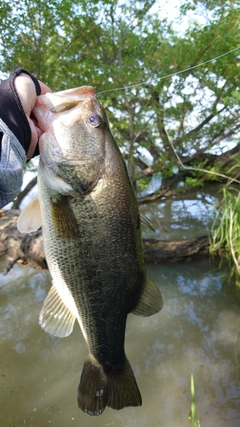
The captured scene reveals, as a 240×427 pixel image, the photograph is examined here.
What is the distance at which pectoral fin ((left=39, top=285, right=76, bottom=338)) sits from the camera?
160 cm

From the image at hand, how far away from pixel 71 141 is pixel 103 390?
1.31 m

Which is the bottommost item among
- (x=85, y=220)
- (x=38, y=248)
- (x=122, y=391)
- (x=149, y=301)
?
(x=122, y=391)

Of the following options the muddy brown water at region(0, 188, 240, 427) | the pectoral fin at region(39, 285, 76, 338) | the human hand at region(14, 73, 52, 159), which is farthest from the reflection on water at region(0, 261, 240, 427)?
the human hand at region(14, 73, 52, 159)

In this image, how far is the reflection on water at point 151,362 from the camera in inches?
95.8

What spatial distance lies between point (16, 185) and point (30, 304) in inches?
115

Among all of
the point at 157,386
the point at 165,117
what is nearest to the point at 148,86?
the point at 165,117

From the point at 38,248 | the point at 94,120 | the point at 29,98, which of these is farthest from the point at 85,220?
the point at 38,248

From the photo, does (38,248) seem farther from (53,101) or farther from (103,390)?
(53,101)

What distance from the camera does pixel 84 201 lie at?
142 cm

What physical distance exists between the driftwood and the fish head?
237 centimetres

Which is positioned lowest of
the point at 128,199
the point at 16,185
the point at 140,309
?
the point at 140,309

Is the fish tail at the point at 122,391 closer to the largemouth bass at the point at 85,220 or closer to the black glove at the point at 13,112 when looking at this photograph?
the largemouth bass at the point at 85,220

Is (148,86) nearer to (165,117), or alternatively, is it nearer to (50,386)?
(165,117)

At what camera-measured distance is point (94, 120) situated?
1456mm
